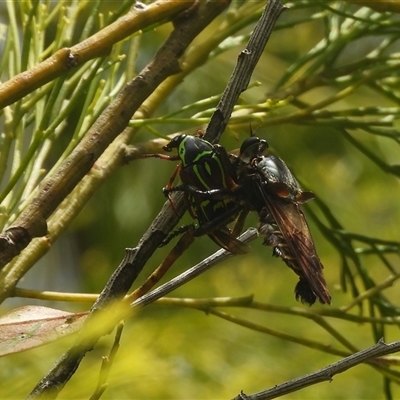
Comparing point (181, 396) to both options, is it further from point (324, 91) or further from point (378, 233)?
point (324, 91)

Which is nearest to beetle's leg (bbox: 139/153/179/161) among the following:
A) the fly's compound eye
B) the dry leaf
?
the fly's compound eye

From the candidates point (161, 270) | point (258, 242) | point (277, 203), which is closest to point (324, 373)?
point (161, 270)

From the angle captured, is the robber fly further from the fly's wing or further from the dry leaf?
the dry leaf

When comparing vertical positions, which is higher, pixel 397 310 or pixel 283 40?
pixel 283 40

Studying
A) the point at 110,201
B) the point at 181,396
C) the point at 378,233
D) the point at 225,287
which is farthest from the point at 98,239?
the point at 181,396

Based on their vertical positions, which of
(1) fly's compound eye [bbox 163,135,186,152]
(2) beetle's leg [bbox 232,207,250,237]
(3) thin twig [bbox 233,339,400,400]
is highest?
(1) fly's compound eye [bbox 163,135,186,152]

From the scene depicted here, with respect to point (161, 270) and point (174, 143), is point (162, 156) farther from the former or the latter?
point (161, 270)
